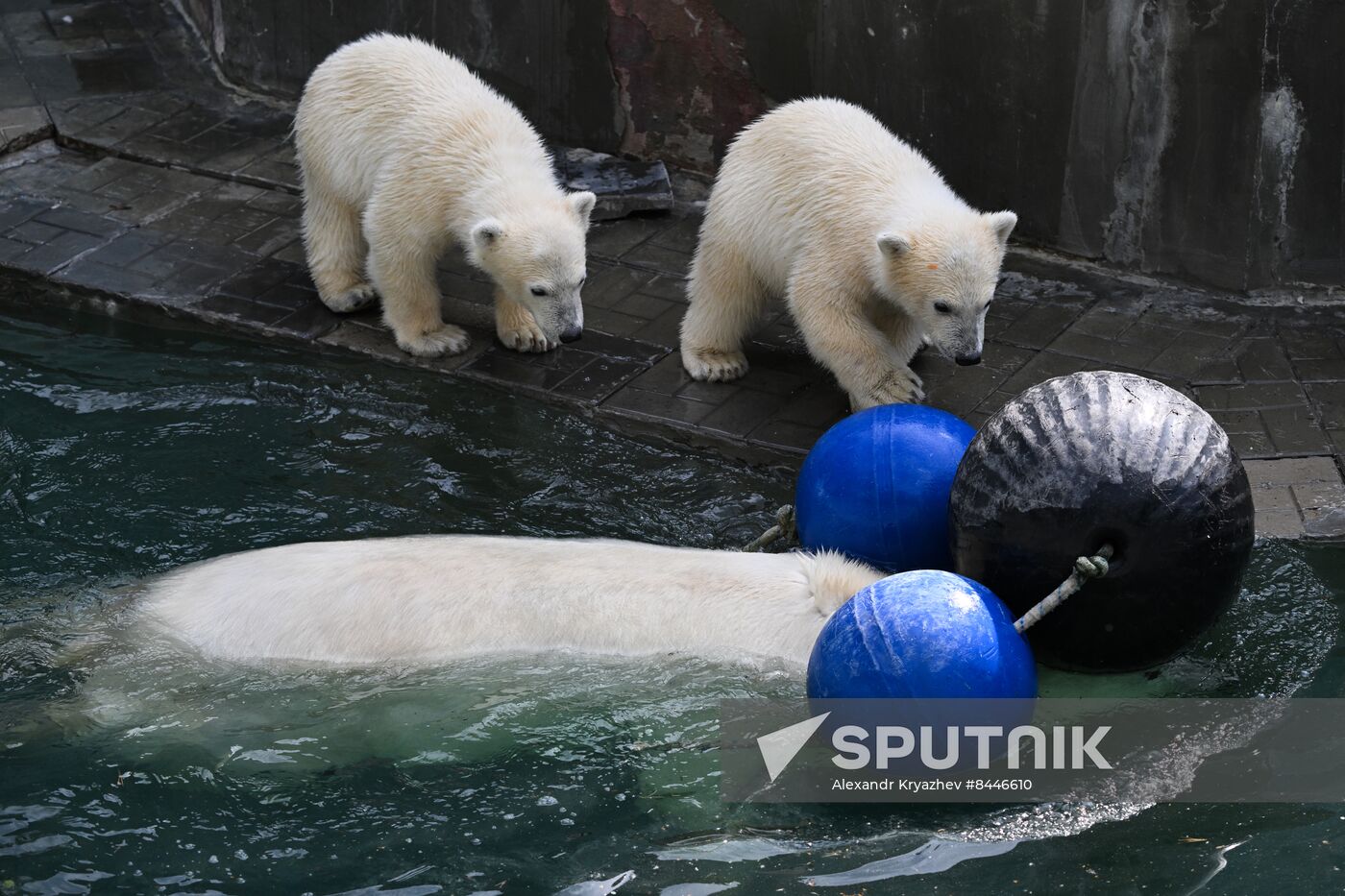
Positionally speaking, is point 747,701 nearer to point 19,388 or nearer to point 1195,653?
point 1195,653

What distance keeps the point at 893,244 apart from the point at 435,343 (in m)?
2.16

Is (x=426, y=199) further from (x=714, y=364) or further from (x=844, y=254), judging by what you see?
(x=844, y=254)

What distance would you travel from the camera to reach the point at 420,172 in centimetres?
630

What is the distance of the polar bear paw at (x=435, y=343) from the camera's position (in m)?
Answer: 6.50

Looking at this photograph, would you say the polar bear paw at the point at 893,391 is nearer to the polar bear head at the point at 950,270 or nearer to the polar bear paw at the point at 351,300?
the polar bear head at the point at 950,270

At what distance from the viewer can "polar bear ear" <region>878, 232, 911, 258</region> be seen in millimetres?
5348

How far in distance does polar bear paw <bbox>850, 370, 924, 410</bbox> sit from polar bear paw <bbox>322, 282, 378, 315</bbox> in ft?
7.83

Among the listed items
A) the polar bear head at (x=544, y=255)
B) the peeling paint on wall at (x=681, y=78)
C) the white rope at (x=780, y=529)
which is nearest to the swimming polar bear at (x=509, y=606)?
the white rope at (x=780, y=529)

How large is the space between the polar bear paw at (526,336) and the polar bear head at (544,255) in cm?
40

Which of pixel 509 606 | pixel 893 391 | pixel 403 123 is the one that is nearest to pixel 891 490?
pixel 509 606

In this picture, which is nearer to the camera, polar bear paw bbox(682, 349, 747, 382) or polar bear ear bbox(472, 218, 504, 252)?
polar bear ear bbox(472, 218, 504, 252)

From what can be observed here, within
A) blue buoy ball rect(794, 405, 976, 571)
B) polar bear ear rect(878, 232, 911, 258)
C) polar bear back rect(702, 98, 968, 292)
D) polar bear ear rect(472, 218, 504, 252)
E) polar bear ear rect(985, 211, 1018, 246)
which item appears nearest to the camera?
blue buoy ball rect(794, 405, 976, 571)

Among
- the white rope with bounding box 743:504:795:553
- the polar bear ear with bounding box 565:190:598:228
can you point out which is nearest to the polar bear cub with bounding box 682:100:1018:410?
the polar bear ear with bounding box 565:190:598:228

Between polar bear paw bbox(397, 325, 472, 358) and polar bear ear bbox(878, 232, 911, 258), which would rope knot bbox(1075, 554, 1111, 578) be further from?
polar bear paw bbox(397, 325, 472, 358)
